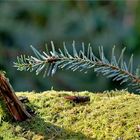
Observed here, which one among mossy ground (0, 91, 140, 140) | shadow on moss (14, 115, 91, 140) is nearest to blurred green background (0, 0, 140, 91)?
mossy ground (0, 91, 140, 140)

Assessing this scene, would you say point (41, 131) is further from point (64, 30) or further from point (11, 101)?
point (64, 30)

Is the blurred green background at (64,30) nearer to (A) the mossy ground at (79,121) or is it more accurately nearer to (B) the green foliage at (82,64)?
(A) the mossy ground at (79,121)

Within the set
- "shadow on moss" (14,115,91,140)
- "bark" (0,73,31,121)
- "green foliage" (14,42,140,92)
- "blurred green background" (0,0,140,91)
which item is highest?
"green foliage" (14,42,140,92)

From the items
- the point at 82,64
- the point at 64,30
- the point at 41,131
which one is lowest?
the point at 64,30

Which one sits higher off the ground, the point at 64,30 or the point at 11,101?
the point at 11,101

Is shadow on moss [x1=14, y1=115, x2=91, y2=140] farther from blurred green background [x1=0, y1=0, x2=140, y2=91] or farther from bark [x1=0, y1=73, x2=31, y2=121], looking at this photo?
blurred green background [x1=0, y1=0, x2=140, y2=91]

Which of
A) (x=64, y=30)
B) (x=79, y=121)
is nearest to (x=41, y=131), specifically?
(x=79, y=121)

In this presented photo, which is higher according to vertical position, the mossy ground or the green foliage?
the green foliage
